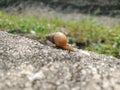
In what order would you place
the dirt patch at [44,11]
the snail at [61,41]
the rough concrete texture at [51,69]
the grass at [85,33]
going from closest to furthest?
the rough concrete texture at [51,69]
the snail at [61,41]
the grass at [85,33]
the dirt patch at [44,11]

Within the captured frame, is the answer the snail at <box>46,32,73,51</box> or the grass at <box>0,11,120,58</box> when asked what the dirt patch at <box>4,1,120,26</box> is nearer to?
the grass at <box>0,11,120,58</box>

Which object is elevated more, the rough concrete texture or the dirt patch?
the rough concrete texture

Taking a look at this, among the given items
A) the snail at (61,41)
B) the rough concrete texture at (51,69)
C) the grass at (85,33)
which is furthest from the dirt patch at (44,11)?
the rough concrete texture at (51,69)

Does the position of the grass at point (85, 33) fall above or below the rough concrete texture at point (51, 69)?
below

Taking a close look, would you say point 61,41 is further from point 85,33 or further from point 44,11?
point 44,11

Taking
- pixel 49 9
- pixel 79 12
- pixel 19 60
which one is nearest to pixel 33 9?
pixel 49 9

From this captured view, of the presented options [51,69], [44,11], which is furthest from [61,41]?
[44,11]

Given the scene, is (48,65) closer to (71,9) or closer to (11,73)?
(11,73)

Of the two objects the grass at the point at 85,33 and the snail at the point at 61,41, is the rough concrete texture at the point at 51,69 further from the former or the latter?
the grass at the point at 85,33

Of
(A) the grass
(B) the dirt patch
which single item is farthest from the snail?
(B) the dirt patch
